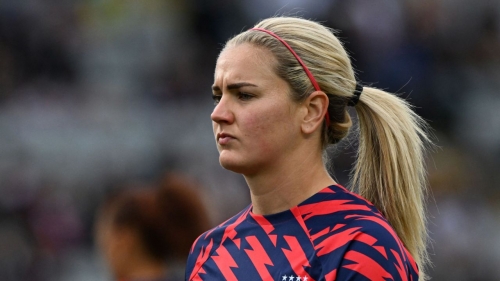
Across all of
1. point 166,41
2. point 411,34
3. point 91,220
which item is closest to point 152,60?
point 166,41

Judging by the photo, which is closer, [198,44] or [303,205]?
[303,205]

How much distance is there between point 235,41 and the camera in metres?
3.07

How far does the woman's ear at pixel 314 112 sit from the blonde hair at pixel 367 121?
0.03 m

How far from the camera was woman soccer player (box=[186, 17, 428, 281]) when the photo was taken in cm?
284

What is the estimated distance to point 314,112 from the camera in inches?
117

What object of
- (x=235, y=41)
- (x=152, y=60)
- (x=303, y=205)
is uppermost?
(x=235, y=41)

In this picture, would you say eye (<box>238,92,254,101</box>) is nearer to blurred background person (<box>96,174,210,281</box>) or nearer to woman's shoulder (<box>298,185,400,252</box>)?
woman's shoulder (<box>298,185,400,252</box>)

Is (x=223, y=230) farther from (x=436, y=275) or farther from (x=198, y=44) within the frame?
(x=198, y=44)

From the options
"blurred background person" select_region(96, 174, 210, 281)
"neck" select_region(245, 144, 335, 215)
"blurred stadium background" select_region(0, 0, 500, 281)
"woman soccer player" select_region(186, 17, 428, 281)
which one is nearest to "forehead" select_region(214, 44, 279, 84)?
"woman soccer player" select_region(186, 17, 428, 281)

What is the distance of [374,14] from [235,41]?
23.5 feet

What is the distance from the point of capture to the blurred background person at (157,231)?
3.47 m

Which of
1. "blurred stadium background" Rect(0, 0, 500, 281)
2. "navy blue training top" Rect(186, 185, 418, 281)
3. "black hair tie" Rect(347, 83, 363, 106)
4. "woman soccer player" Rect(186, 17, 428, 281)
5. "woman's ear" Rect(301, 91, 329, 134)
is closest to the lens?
"navy blue training top" Rect(186, 185, 418, 281)

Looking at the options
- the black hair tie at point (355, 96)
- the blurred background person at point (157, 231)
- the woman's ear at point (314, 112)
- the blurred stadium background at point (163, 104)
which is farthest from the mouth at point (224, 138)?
the blurred stadium background at point (163, 104)

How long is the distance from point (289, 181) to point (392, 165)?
0.39 m
